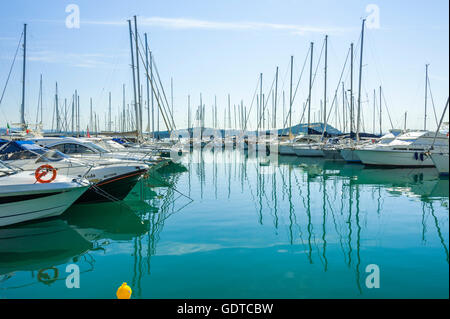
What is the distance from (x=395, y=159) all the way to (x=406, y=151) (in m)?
0.95

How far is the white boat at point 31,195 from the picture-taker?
9.96 meters

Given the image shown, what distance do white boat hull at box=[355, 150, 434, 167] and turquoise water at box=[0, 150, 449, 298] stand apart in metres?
12.1

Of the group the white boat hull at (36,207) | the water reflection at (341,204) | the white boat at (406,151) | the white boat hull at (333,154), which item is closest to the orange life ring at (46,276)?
the white boat hull at (36,207)

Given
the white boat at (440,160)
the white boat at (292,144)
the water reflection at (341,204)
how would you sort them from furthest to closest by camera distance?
1. the white boat at (292,144)
2. the white boat at (440,160)
3. the water reflection at (341,204)

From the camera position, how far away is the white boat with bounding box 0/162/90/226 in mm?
9961

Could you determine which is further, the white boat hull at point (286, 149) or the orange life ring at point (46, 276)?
the white boat hull at point (286, 149)

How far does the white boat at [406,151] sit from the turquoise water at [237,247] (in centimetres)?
1216

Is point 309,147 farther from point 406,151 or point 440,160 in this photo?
point 440,160

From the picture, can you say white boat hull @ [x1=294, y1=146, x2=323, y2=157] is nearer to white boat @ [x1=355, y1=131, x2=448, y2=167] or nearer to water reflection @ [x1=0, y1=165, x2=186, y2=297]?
white boat @ [x1=355, y1=131, x2=448, y2=167]

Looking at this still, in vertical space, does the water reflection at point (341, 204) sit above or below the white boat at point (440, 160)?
below

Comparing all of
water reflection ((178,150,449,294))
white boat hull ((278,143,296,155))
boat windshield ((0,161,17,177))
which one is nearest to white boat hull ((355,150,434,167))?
water reflection ((178,150,449,294))

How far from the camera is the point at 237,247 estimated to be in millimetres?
9031

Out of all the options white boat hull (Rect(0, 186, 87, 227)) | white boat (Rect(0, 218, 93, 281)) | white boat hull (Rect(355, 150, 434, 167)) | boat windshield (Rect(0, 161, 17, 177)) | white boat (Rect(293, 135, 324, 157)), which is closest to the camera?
white boat (Rect(0, 218, 93, 281))

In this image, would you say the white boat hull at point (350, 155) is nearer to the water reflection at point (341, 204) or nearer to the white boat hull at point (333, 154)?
the white boat hull at point (333, 154)
